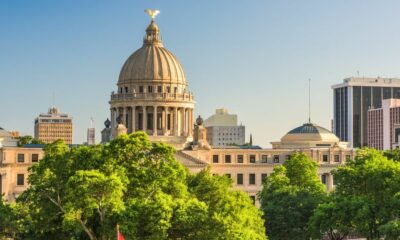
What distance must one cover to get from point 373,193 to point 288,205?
2075 centimetres

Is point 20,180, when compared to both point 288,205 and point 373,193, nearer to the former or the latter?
point 288,205

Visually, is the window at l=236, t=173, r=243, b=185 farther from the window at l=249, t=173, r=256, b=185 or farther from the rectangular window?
the rectangular window

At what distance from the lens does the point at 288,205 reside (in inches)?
5340

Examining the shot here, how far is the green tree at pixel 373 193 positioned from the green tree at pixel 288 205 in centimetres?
1004

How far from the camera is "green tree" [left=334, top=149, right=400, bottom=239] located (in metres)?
110

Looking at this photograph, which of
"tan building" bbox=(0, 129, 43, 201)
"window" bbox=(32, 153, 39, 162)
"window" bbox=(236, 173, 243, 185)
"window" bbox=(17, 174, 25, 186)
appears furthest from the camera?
"window" bbox=(236, 173, 243, 185)

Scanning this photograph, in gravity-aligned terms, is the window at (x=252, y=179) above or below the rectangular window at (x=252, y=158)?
below

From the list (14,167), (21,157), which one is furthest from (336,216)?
(21,157)

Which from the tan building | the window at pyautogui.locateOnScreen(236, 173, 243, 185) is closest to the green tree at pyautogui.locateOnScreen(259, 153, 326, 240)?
the window at pyautogui.locateOnScreen(236, 173, 243, 185)

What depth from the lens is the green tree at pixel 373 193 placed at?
11000 cm

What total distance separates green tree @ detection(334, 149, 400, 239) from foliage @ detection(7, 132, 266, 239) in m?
13.0

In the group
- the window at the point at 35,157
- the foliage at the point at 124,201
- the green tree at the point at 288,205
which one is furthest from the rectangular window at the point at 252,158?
the foliage at the point at 124,201

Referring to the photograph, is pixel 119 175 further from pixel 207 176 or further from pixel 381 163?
pixel 381 163

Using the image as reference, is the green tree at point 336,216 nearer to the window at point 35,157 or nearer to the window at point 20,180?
the window at point 20,180
